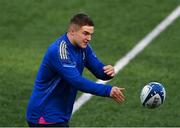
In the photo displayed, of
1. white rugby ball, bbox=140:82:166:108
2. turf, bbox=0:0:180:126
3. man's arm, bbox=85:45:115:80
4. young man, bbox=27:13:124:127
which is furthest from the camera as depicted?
turf, bbox=0:0:180:126

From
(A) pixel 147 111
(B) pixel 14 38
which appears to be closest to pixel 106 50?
(B) pixel 14 38

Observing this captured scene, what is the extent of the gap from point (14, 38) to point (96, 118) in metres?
4.11

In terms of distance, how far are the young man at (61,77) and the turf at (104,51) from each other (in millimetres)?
2778

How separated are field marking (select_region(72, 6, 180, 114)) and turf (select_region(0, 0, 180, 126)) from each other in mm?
114

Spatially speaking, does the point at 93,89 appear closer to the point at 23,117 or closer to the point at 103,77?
the point at 103,77

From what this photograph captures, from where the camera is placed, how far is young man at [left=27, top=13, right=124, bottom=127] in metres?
7.78

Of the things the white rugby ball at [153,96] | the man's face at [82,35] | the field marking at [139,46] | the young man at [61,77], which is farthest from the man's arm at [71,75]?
the field marking at [139,46]

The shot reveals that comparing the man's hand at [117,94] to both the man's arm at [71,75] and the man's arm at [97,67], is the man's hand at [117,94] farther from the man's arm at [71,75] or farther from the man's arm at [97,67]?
the man's arm at [97,67]

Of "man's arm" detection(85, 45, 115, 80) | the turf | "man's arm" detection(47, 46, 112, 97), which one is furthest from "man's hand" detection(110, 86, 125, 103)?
the turf

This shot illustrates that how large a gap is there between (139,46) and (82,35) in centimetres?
659

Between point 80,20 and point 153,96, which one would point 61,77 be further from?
point 153,96

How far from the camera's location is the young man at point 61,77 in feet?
25.5

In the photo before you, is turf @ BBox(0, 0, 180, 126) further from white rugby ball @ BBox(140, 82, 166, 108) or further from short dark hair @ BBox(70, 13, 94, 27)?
short dark hair @ BBox(70, 13, 94, 27)

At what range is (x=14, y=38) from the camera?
14.5m
